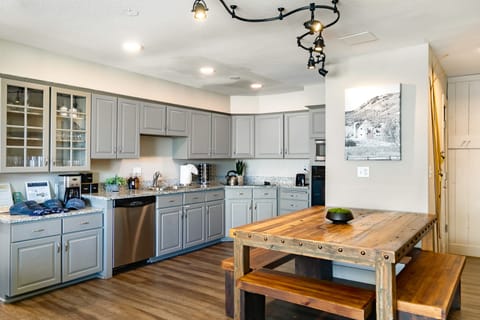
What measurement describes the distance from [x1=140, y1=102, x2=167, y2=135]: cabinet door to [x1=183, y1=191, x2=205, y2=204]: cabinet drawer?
95 cm

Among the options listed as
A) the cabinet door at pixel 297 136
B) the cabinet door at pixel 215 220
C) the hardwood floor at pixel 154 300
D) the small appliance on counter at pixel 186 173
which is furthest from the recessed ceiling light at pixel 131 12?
the cabinet door at pixel 297 136

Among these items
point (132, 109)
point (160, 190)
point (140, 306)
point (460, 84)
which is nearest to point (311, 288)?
point (140, 306)

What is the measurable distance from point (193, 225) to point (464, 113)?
13.5ft

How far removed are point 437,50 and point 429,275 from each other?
7.78ft

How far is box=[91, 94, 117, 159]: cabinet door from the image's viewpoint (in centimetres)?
409

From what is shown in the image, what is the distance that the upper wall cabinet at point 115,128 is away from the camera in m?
4.11

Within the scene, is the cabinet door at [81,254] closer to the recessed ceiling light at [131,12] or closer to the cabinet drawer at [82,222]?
the cabinet drawer at [82,222]

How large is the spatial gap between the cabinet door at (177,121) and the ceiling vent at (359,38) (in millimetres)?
2668

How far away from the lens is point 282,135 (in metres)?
5.78

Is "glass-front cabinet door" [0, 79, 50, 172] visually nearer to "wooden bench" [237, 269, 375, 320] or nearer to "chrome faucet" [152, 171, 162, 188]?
"chrome faucet" [152, 171, 162, 188]

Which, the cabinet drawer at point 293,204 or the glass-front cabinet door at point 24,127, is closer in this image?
the glass-front cabinet door at point 24,127

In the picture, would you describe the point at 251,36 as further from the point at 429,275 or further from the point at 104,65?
the point at 429,275

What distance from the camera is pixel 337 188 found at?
395 cm

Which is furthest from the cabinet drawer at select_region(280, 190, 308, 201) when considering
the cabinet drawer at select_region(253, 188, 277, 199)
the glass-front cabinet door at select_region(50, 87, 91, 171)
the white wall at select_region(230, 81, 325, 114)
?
the glass-front cabinet door at select_region(50, 87, 91, 171)
